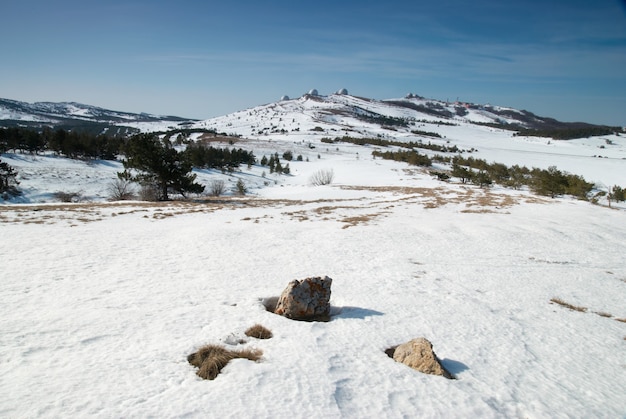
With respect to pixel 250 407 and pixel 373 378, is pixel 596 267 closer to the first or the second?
pixel 373 378

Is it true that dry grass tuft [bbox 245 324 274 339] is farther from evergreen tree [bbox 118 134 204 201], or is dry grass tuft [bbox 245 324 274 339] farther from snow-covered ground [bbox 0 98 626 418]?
evergreen tree [bbox 118 134 204 201]

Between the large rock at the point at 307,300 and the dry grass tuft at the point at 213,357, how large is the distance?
2.33m

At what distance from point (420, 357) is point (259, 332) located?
4.11m

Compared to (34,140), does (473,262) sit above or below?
below

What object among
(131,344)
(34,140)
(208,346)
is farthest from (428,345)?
(34,140)

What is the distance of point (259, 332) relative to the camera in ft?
28.1

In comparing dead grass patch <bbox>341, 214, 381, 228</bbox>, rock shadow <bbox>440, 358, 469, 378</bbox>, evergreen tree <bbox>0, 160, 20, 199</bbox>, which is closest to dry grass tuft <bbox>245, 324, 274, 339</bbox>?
rock shadow <bbox>440, 358, 469, 378</bbox>

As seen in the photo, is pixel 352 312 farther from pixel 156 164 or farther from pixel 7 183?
pixel 7 183

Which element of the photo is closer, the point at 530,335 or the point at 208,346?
the point at 208,346

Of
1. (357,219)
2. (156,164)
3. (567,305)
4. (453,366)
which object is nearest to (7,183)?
(156,164)

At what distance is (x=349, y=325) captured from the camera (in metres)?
9.46

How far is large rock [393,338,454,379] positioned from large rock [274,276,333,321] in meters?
2.77

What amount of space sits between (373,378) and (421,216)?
2429cm

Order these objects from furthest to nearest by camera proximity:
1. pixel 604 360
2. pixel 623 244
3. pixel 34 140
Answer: pixel 34 140
pixel 623 244
pixel 604 360
